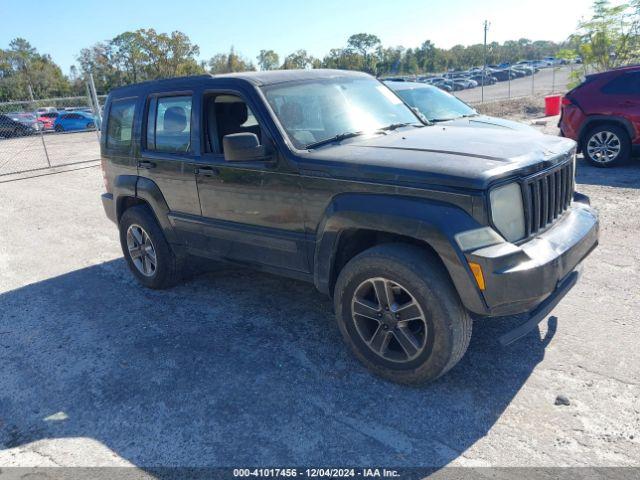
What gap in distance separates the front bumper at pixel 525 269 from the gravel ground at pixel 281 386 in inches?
25.3

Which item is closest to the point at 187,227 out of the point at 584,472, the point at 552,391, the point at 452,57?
the point at 552,391

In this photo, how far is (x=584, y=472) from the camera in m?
2.49

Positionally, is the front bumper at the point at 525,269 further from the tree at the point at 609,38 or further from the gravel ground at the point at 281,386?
the tree at the point at 609,38

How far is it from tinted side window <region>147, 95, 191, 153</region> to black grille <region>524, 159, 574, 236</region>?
9.13 feet

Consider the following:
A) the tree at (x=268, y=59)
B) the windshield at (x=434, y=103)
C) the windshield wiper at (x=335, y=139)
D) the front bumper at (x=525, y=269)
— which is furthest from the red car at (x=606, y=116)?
the tree at (x=268, y=59)

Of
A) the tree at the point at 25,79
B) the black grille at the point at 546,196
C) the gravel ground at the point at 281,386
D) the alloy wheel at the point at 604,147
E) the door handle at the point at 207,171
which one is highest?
the tree at the point at 25,79

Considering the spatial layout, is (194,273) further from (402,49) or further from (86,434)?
(402,49)

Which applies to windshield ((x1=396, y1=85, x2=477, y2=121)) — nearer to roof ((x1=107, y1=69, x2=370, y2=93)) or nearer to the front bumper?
roof ((x1=107, y1=69, x2=370, y2=93))

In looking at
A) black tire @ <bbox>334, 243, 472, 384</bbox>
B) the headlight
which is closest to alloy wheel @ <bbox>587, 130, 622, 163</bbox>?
the headlight

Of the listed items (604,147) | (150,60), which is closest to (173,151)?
(604,147)

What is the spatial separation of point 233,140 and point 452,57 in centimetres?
9662

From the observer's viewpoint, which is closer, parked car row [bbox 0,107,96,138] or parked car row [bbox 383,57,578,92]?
parked car row [bbox 0,107,96,138]

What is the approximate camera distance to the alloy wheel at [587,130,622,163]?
349 inches

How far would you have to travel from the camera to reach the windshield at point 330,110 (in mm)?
3771
